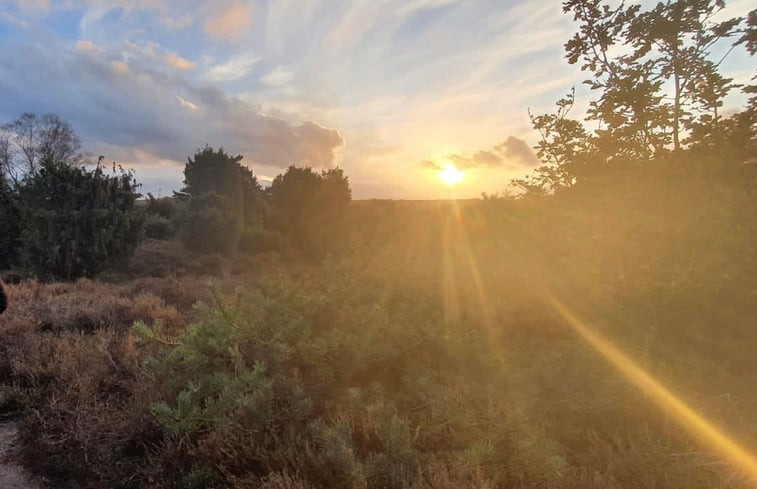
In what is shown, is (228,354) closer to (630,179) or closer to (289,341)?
(289,341)

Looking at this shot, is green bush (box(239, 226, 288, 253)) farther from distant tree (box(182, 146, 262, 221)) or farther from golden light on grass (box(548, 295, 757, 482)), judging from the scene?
golden light on grass (box(548, 295, 757, 482))

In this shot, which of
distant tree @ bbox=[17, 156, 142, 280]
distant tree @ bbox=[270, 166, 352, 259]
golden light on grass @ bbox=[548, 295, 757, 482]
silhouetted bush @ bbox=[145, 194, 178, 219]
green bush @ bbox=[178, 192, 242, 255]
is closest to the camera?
golden light on grass @ bbox=[548, 295, 757, 482]

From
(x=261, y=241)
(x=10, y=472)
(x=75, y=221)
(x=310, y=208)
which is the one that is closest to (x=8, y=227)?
(x=75, y=221)

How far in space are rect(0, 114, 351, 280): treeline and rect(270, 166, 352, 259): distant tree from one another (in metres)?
0.06

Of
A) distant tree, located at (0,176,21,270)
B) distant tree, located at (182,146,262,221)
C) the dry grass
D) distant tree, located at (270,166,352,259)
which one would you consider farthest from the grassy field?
distant tree, located at (182,146,262,221)

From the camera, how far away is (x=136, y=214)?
1822 centimetres

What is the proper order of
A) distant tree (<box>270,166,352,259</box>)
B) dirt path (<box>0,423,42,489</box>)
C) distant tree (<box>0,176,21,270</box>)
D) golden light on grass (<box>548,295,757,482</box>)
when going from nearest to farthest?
golden light on grass (<box>548,295,757,482</box>)
dirt path (<box>0,423,42,489</box>)
distant tree (<box>0,176,21,270</box>)
distant tree (<box>270,166,352,259</box>)

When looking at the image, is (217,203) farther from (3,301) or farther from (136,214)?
(3,301)

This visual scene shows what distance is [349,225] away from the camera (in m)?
25.3

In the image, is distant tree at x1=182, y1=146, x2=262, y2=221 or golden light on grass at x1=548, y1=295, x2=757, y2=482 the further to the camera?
distant tree at x1=182, y1=146, x2=262, y2=221

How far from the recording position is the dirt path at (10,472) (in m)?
3.41

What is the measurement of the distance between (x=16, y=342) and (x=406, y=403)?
5.81 m

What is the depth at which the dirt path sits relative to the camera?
11.2 feet

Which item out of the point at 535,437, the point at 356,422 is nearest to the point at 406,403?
the point at 356,422
